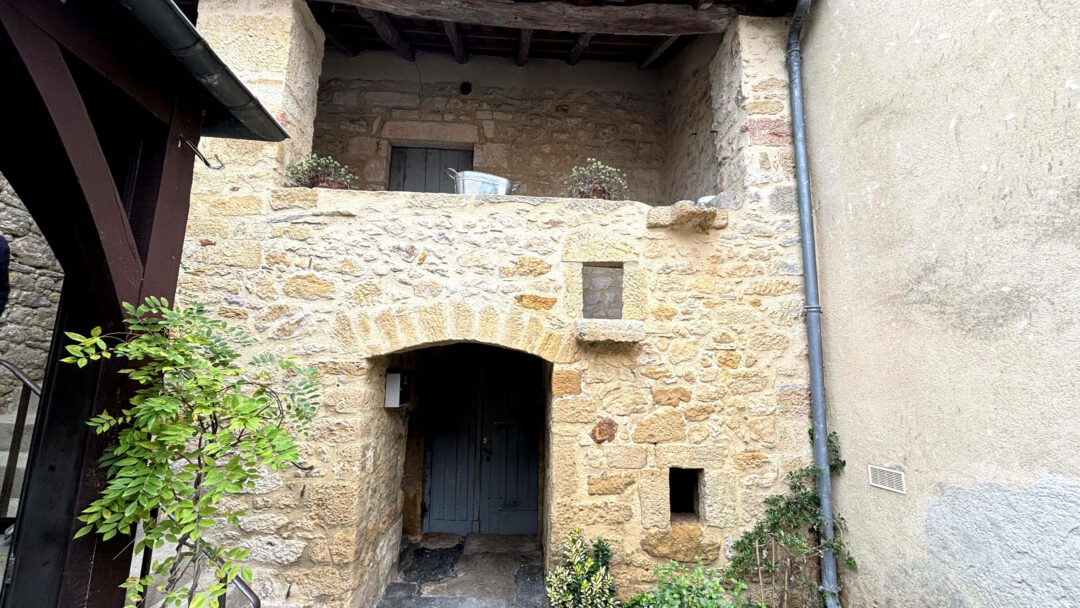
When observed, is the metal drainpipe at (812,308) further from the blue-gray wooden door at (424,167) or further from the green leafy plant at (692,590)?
the blue-gray wooden door at (424,167)

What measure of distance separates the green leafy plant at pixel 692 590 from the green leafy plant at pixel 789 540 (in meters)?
0.12

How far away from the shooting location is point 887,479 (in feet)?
8.44

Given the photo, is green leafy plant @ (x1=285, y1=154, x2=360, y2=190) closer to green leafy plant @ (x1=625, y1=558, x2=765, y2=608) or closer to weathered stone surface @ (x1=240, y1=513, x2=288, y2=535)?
weathered stone surface @ (x1=240, y1=513, x2=288, y2=535)

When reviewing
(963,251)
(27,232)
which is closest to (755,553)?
(963,251)

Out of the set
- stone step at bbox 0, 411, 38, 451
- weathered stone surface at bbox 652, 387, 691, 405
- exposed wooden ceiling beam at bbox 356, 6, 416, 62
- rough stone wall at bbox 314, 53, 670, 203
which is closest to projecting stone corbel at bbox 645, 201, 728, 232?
weathered stone surface at bbox 652, 387, 691, 405

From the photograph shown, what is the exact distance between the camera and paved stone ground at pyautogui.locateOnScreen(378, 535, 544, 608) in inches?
132

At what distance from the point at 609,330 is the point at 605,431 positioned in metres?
0.63

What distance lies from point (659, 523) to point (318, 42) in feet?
14.0

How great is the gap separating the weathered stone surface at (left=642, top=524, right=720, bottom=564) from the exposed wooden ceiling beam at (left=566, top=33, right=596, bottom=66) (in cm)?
384

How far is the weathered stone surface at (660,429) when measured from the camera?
3.04 meters

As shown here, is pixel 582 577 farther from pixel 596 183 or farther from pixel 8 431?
pixel 8 431

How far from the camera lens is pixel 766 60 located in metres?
3.44

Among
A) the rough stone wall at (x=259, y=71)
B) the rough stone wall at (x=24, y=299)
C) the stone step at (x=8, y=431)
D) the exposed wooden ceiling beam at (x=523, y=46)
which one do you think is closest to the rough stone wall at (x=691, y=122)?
the exposed wooden ceiling beam at (x=523, y=46)

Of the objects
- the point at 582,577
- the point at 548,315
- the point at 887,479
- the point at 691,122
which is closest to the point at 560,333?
the point at 548,315
